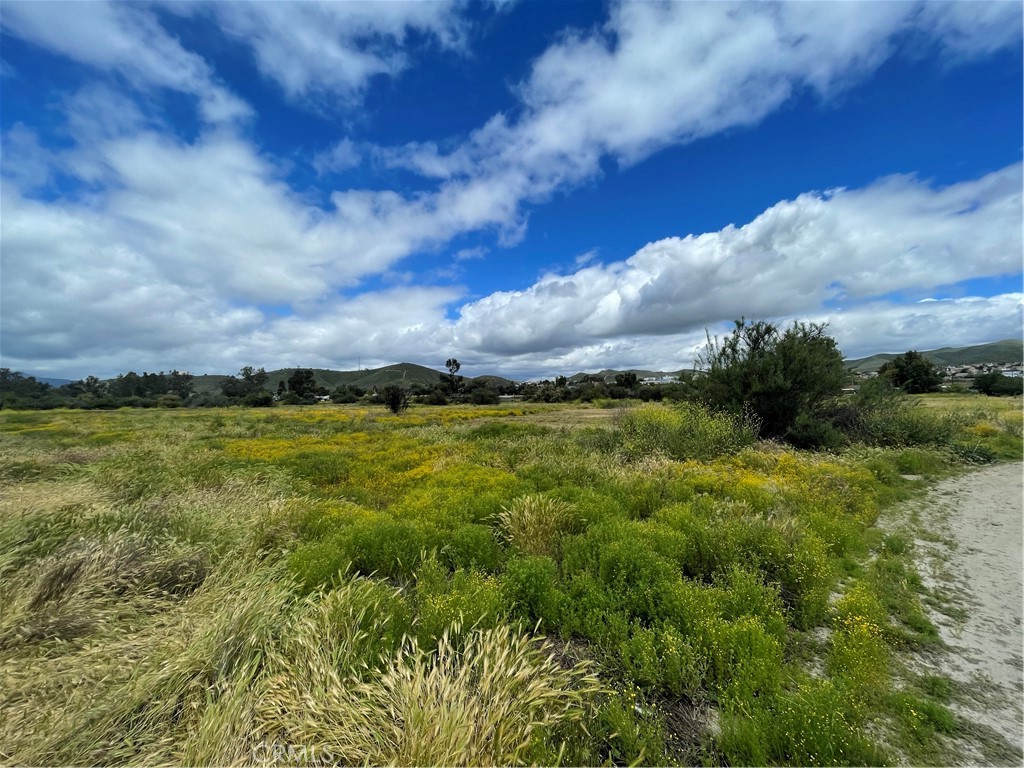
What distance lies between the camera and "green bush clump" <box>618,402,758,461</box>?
462 inches

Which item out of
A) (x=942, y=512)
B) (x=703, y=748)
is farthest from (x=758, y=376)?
(x=703, y=748)

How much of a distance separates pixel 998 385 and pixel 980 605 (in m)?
61.3

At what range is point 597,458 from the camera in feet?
34.8

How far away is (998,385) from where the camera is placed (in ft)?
141

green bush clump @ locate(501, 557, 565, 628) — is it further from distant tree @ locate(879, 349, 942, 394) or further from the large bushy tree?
distant tree @ locate(879, 349, 942, 394)

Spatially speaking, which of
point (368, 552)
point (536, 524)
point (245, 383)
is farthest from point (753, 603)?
point (245, 383)

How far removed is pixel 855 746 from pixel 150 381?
135 m

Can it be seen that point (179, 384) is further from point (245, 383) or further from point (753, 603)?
point (753, 603)

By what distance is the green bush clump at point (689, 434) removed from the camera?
38.5 ft

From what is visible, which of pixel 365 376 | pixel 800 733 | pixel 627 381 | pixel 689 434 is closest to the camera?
pixel 800 733

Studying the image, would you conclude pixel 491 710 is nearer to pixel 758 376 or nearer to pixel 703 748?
pixel 703 748

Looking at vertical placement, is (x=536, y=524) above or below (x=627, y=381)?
above

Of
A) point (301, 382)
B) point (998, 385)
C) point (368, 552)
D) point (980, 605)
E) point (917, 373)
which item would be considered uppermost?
point (301, 382)
